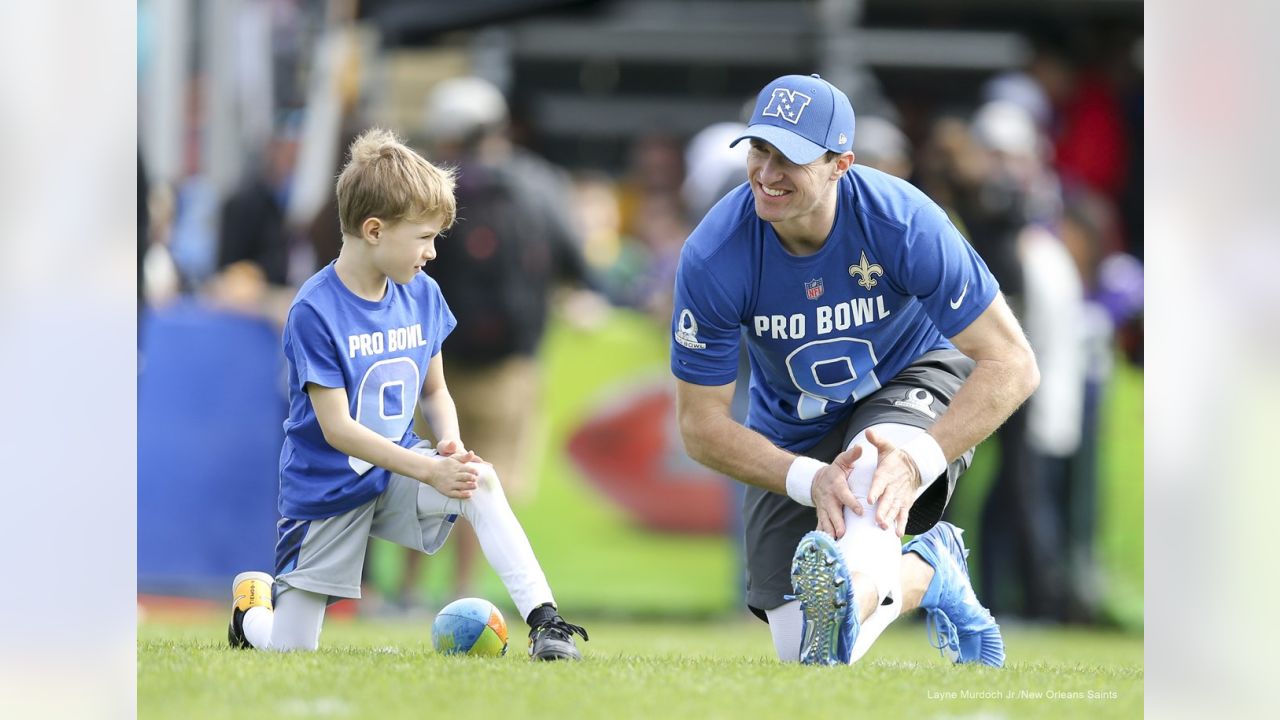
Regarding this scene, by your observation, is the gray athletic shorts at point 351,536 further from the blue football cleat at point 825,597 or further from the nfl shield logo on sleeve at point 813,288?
the nfl shield logo on sleeve at point 813,288

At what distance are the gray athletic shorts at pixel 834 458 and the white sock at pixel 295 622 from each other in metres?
1.45

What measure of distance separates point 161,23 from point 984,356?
26.0ft

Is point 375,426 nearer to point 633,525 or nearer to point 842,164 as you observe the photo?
point 842,164

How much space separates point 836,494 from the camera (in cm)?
467

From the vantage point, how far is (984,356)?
4840mm

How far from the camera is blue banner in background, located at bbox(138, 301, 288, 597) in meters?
9.27

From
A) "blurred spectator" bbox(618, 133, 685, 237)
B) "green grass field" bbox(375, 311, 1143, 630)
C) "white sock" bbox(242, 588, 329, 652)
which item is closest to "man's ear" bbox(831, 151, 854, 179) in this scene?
"white sock" bbox(242, 588, 329, 652)

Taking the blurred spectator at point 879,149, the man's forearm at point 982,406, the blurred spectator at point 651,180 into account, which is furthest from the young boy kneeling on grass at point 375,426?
the blurred spectator at point 651,180

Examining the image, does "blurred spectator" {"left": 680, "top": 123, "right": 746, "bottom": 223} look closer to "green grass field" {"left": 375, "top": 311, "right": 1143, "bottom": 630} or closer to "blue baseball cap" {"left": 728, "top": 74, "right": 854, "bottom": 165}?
"green grass field" {"left": 375, "top": 311, "right": 1143, "bottom": 630}

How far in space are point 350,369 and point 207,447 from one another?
5.06m

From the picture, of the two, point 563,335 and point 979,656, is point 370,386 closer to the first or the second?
point 979,656

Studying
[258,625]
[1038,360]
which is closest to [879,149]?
[1038,360]

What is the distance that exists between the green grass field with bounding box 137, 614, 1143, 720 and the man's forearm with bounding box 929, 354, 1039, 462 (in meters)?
0.67
